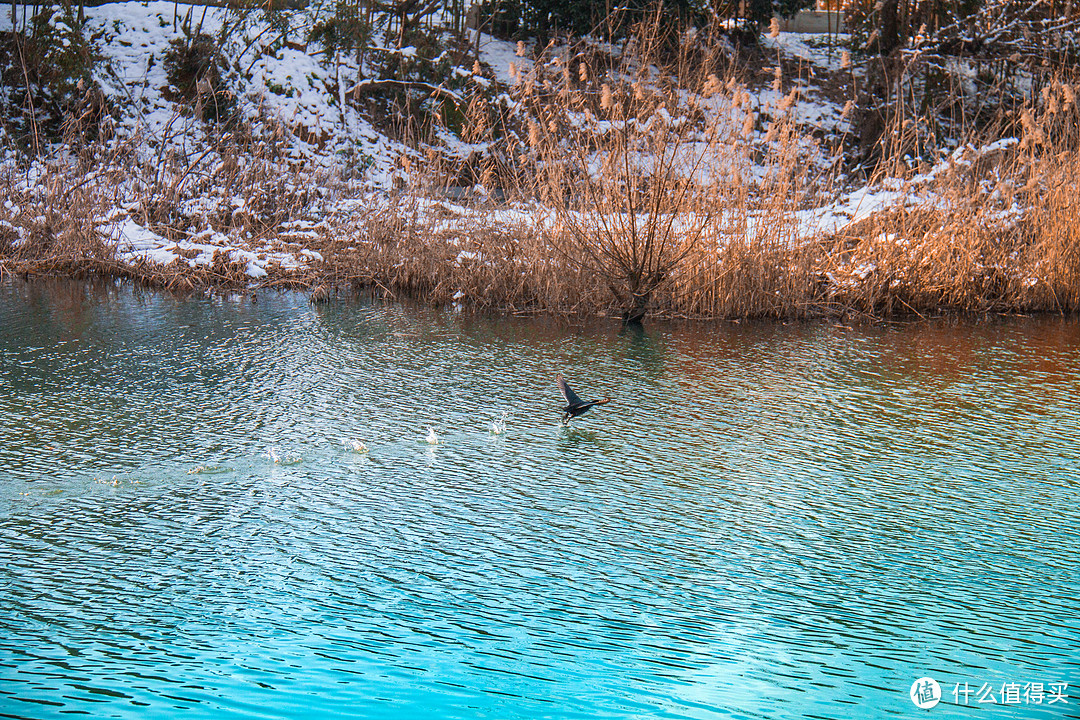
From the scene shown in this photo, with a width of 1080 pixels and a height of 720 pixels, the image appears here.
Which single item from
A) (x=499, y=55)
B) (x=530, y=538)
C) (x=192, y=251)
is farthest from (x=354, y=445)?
(x=499, y=55)

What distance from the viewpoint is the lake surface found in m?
2.25

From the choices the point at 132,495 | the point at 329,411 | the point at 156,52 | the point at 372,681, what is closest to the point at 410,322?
the point at 329,411

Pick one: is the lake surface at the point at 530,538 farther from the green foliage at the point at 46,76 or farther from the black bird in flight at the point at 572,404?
the green foliage at the point at 46,76

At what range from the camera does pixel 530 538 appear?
3082 millimetres

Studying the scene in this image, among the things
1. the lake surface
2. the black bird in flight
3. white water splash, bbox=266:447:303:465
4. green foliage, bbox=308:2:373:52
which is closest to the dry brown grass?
the lake surface

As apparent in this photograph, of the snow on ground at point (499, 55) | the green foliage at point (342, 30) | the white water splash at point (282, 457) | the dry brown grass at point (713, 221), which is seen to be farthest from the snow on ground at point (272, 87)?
the white water splash at point (282, 457)

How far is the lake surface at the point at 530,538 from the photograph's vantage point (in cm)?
225

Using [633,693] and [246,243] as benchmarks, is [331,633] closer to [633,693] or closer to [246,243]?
[633,693]

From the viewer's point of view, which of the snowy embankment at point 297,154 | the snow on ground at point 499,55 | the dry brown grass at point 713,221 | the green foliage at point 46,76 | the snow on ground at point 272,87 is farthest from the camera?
the snow on ground at point 499,55

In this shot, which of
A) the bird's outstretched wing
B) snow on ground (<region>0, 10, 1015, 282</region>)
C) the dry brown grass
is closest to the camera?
the bird's outstretched wing

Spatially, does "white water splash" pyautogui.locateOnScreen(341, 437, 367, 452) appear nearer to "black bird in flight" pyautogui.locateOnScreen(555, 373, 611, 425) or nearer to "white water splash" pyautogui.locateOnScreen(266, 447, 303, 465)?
"white water splash" pyautogui.locateOnScreen(266, 447, 303, 465)

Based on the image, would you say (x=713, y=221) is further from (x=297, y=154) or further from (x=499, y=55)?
(x=499, y=55)

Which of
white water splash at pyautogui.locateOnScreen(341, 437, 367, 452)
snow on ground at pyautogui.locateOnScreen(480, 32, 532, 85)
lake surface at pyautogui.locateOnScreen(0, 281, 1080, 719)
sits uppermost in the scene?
snow on ground at pyautogui.locateOnScreen(480, 32, 532, 85)

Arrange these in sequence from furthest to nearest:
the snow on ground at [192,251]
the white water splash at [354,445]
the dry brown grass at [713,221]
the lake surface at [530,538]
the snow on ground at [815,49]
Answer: the snow on ground at [815,49], the snow on ground at [192,251], the dry brown grass at [713,221], the white water splash at [354,445], the lake surface at [530,538]
